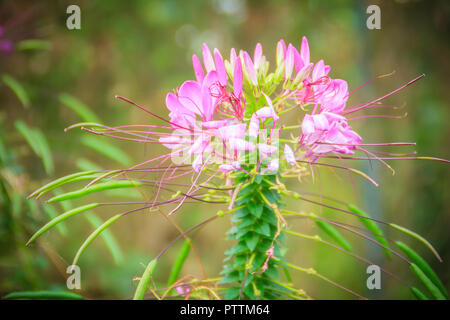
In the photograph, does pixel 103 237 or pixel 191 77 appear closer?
pixel 103 237

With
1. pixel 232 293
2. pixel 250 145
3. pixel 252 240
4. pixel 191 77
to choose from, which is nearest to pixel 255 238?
pixel 252 240

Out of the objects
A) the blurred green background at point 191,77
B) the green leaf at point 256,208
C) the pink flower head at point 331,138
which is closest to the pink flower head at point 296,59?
the pink flower head at point 331,138

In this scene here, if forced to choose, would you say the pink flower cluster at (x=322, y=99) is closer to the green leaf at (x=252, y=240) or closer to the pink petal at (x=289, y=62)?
the pink petal at (x=289, y=62)

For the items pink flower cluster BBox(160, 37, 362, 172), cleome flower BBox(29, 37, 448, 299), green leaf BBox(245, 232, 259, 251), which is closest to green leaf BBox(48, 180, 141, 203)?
cleome flower BBox(29, 37, 448, 299)

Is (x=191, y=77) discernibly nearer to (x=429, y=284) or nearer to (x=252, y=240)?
(x=252, y=240)

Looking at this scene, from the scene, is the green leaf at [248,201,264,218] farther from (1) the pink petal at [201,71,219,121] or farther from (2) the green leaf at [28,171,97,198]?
(2) the green leaf at [28,171,97,198]

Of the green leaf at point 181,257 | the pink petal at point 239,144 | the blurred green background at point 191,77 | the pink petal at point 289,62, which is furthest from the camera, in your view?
the blurred green background at point 191,77
